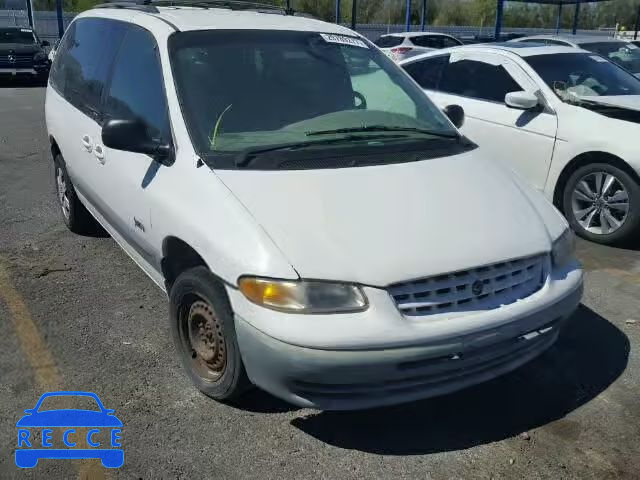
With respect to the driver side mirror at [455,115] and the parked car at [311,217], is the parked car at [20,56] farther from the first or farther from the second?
the driver side mirror at [455,115]

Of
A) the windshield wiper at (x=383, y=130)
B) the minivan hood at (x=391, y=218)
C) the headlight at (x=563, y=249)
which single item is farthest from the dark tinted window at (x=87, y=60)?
the headlight at (x=563, y=249)

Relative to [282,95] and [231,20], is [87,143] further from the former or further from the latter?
[282,95]

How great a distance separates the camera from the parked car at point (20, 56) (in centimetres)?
1686

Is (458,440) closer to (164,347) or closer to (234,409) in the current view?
(234,409)

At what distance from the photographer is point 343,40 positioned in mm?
4195

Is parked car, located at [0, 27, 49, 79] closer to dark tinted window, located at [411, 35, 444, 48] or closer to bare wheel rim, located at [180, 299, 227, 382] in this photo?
dark tinted window, located at [411, 35, 444, 48]

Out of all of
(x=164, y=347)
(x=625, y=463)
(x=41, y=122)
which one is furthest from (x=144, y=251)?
(x=41, y=122)

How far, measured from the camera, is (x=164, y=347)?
3.71m

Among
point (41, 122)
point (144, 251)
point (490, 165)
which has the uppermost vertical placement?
point (490, 165)

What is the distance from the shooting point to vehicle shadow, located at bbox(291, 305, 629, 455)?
9.69 feet

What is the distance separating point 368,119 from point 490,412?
1672 millimetres

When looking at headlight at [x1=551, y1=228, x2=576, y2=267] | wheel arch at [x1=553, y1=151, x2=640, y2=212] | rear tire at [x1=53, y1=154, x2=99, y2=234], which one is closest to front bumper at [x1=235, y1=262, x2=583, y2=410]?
headlight at [x1=551, y1=228, x2=576, y2=267]

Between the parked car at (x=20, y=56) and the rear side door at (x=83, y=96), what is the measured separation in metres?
13.2

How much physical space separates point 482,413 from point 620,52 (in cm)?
810
